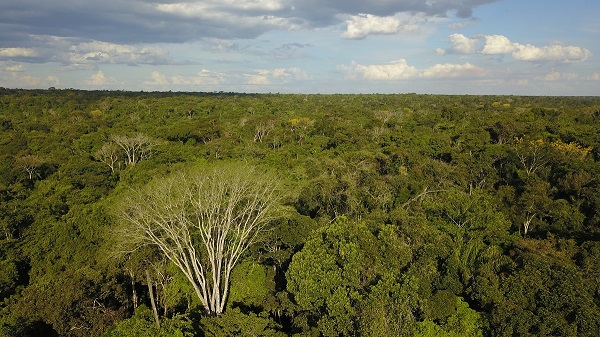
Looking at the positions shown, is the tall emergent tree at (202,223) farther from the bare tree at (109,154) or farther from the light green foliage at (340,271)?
the bare tree at (109,154)

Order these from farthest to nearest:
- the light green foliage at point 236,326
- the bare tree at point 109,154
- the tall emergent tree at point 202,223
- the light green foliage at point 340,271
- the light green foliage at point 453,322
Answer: the bare tree at point 109,154, the tall emergent tree at point 202,223, the light green foliage at point 340,271, the light green foliage at point 453,322, the light green foliage at point 236,326

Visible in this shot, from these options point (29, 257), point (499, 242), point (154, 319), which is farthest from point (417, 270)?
point (29, 257)

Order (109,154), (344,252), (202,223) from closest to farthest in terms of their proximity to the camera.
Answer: (344,252)
(202,223)
(109,154)

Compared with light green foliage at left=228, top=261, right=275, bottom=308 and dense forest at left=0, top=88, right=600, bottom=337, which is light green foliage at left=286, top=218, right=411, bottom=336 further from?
light green foliage at left=228, top=261, right=275, bottom=308

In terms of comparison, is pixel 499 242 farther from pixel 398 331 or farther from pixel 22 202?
pixel 22 202

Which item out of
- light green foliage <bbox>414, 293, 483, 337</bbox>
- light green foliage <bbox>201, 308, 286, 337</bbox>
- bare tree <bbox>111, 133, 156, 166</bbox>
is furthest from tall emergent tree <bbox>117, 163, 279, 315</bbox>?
bare tree <bbox>111, 133, 156, 166</bbox>

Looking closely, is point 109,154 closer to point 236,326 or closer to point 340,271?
point 236,326

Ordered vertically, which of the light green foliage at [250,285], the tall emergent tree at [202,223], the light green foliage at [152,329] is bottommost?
the light green foliage at [250,285]

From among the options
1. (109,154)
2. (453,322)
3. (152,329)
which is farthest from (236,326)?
(109,154)

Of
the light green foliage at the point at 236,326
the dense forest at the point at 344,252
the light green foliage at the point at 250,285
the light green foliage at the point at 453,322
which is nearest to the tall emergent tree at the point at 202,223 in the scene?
the dense forest at the point at 344,252
